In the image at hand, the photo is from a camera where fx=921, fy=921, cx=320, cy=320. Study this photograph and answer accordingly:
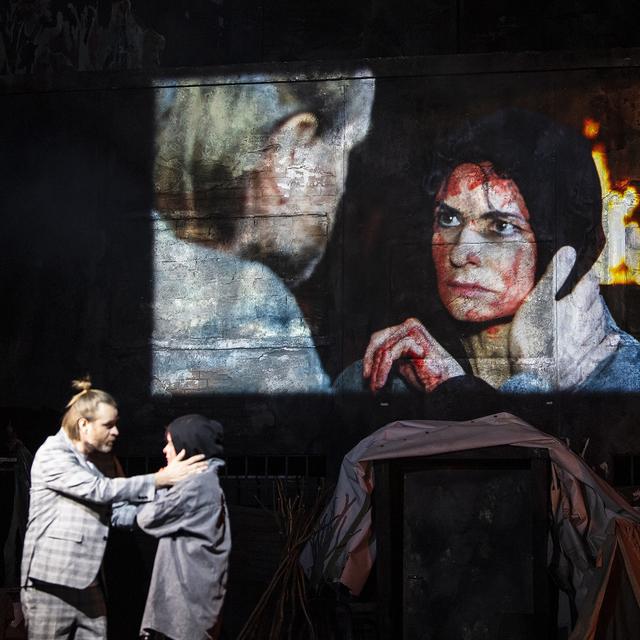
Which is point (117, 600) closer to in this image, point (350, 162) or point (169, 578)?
point (169, 578)

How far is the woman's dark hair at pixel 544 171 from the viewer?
7930 mm

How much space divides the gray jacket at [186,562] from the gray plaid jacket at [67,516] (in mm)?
258

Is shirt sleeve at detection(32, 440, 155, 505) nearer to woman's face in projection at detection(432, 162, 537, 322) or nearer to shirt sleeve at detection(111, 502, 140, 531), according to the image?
shirt sleeve at detection(111, 502, 140, 531)

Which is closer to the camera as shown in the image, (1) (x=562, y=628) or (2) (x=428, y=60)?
(1) (x=562, y=628)

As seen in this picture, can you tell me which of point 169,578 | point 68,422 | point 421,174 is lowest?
point 169,578

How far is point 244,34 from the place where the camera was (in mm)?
8883

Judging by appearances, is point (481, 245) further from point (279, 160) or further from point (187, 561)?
point (187, 561)

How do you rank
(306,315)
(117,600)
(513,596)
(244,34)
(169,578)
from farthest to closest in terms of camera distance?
1. (244,34)
2. (306,315)
3. (117,600)
4. (513,596)
5. (169,578)

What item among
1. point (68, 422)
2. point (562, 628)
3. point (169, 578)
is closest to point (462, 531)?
point (562, 628)

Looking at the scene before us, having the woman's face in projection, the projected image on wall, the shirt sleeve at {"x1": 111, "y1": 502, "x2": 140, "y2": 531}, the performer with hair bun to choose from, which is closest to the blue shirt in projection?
the projected image on wall

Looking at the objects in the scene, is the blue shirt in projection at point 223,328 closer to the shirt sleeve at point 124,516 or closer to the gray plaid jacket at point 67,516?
the shirt sleeve at point 124,516

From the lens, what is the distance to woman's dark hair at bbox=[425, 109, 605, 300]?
7930 mm

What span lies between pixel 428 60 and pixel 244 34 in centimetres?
187

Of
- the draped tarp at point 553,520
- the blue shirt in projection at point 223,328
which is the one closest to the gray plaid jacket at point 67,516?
the draped tarp at point 553,520
